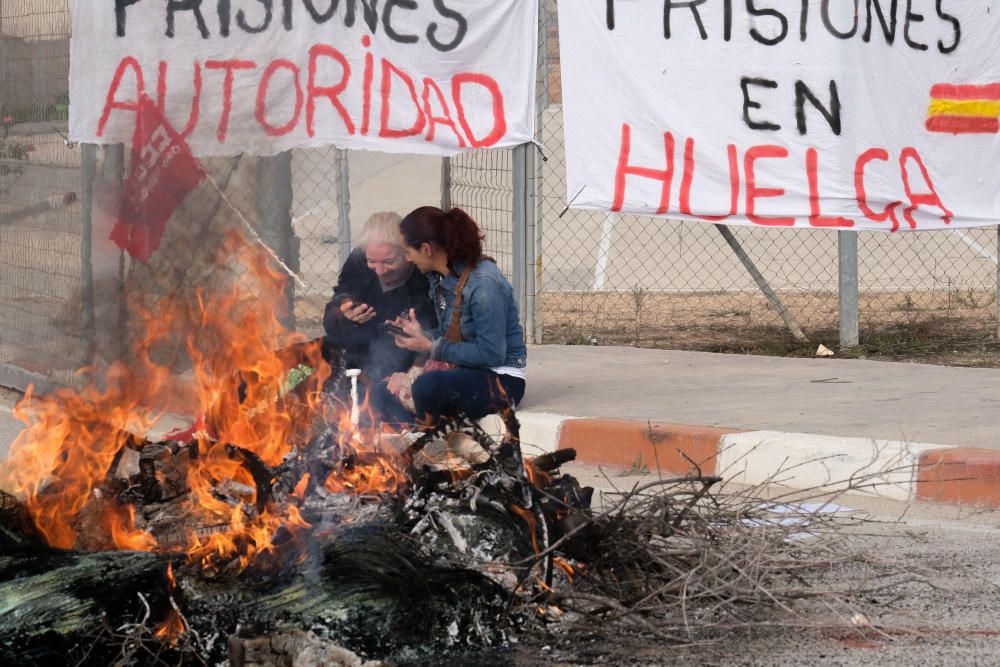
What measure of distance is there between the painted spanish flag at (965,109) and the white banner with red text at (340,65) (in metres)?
2.42

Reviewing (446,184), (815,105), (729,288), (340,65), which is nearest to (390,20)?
(340,65)

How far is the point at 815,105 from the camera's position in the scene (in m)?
8.77

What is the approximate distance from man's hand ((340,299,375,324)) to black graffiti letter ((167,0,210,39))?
2855 mm

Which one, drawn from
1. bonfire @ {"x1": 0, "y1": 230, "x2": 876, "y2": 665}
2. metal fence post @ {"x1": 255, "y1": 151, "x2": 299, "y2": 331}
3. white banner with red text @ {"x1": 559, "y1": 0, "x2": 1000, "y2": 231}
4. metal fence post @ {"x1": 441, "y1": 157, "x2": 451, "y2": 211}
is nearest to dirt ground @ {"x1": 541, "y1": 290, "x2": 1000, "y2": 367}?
white banner with red text @ {"x1": 559, "y1": 0, "x2": 1000, "y2": 231}

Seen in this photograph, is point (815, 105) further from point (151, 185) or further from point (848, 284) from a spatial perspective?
point (151, 185)

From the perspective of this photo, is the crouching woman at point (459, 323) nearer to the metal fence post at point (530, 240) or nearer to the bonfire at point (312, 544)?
the bonfire at point (312, 544)

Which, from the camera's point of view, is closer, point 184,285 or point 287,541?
point 287,541

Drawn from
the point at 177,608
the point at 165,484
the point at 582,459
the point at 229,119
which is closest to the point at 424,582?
the point at 177,608

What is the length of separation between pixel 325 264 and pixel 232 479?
4802 millimetres

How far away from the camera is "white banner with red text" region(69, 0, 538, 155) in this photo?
873 centimetres

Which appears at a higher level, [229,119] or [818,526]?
[229,119]

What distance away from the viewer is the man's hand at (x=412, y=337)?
6.50 m

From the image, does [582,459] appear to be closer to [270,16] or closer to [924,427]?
[924,427]

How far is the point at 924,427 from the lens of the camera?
6383mm
